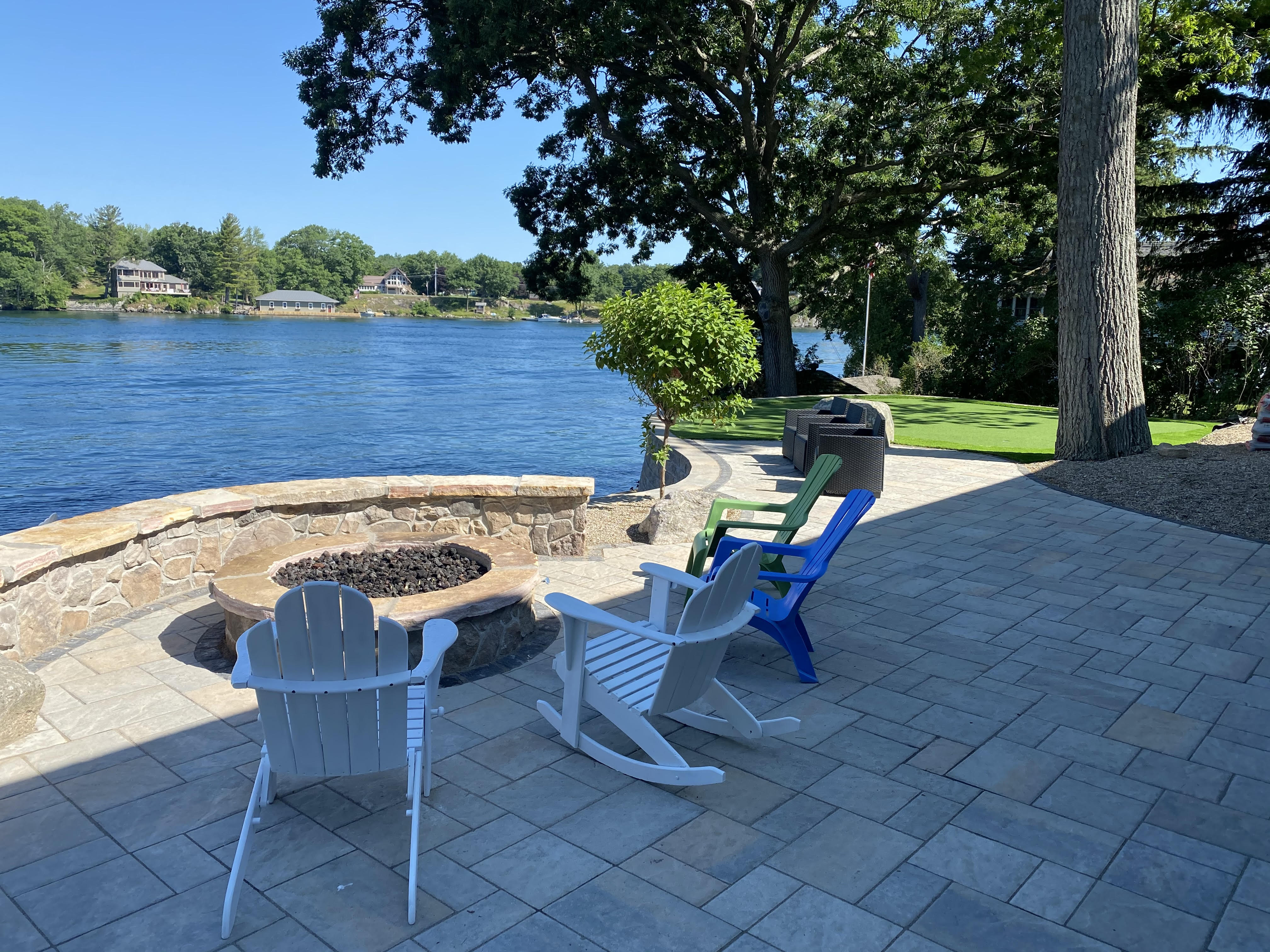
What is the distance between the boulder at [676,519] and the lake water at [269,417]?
870 cm

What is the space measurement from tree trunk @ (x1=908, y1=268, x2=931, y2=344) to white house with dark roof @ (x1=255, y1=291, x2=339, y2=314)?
316ft

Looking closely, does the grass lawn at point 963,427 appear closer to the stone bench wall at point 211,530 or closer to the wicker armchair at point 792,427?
the wicker armchair at point 792,427

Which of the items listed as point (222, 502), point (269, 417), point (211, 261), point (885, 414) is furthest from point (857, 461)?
point (211, 261)

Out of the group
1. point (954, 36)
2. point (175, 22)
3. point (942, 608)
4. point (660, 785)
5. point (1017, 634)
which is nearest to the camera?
point (660, 785)

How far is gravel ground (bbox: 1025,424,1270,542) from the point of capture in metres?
8.35

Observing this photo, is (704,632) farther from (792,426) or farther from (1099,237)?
(1099,237)

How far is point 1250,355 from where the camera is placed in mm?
16516

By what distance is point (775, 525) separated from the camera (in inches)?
228

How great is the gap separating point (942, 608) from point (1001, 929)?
3.34m

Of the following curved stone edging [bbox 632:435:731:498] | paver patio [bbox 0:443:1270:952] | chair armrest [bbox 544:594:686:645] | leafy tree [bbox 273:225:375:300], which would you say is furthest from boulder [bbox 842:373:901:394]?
leafy tree [bbox 273:225:375:300]

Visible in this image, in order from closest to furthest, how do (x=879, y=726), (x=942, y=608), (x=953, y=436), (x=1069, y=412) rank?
1. (x=879, y=726)
2. (x=942, y=608)
3. (x=1069, y=412)
4. (x=953, y=436)

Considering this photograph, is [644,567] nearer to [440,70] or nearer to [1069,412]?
[1069,412]

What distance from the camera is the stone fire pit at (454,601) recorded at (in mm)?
4547

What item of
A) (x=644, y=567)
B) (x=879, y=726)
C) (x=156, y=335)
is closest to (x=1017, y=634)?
(x=879, y=726)
